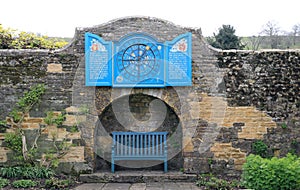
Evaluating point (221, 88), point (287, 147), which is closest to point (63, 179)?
point (221, 88)

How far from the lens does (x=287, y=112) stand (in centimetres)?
805

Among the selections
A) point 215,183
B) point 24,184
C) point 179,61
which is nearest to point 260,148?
point 215,183

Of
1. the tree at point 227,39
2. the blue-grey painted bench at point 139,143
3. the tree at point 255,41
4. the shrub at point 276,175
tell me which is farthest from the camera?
the tree at point 255,41

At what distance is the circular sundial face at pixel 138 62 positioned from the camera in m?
7.85

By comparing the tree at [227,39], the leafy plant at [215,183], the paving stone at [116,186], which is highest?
the tree at [227,39]

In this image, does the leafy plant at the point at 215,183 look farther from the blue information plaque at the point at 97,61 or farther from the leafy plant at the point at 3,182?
the leafy plant at the point at 3,182

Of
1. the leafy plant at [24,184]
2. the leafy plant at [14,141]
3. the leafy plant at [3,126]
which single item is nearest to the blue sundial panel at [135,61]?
the leafy plant at [14,141]

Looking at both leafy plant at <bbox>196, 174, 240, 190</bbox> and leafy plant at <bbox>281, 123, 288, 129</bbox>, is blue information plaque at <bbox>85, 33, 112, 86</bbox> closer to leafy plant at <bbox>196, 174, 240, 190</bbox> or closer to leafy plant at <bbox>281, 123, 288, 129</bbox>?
leafy plant at <bbox>196, 174, 240, 190</bbox>

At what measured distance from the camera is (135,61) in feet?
25.7

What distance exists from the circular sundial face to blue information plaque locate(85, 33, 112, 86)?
0.83ft

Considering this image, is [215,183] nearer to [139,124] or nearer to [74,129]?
[139,124]

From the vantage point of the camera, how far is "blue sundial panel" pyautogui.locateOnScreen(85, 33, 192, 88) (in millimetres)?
7852

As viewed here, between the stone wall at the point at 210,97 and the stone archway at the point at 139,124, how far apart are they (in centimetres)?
57

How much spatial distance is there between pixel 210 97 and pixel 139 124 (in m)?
1.74
